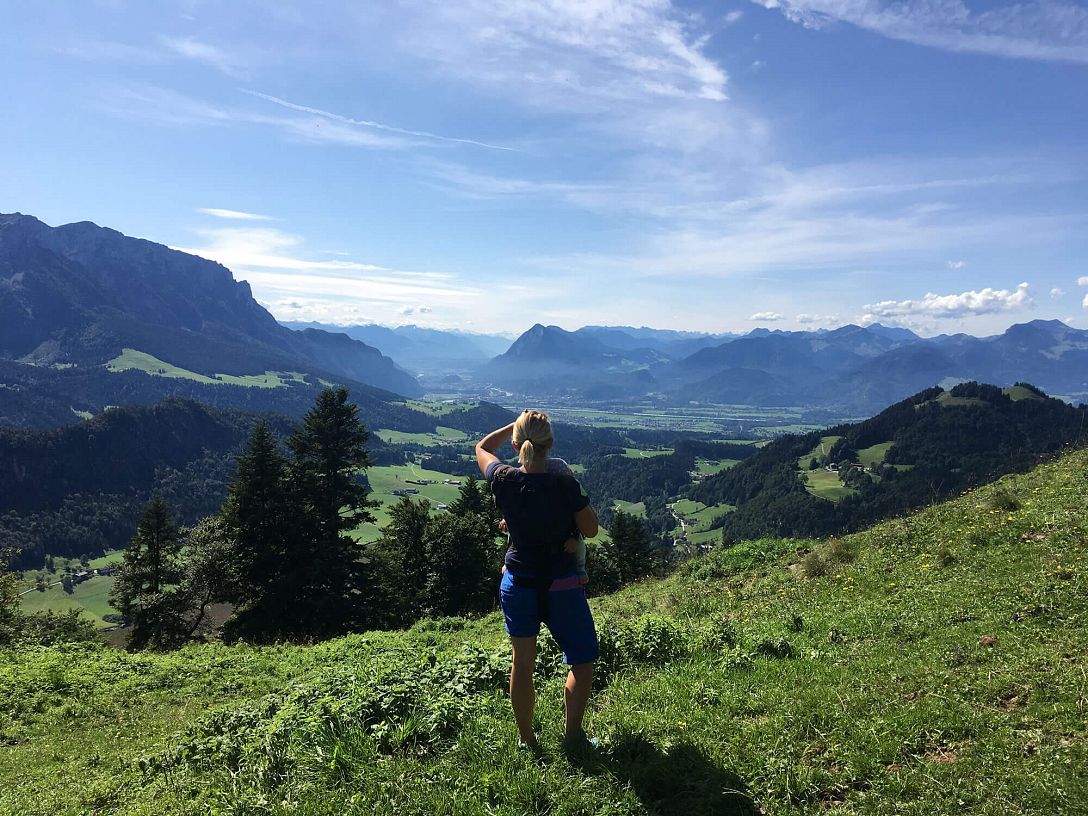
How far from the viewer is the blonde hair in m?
4.77

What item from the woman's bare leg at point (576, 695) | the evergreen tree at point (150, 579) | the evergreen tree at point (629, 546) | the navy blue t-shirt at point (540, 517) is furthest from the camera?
the evergreen tree at point (629, 546)

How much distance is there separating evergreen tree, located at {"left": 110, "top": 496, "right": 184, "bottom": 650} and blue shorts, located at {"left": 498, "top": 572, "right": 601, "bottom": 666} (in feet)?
92.7

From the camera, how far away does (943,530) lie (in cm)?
1184

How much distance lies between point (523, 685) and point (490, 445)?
91.3 inches

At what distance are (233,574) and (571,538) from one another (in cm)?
2695

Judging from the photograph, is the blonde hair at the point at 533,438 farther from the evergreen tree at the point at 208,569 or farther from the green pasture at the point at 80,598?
the green pasture at the point at 80,598

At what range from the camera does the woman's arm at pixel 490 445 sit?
5.39 metres

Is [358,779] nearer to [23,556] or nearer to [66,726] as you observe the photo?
[66,726]

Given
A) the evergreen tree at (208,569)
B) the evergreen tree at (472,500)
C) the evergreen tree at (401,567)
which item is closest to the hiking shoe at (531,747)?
the evergreen tree at (401,567)

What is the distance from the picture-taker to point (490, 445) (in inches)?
226

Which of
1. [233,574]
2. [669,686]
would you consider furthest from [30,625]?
[669,686]

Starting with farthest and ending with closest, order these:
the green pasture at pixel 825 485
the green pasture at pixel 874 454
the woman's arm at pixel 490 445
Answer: the green pasture at pixel 874 454
the green pasture at pixel 825 485
the woman's arm at pixel 490 445

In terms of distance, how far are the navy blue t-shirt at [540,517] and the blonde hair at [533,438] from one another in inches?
6.3

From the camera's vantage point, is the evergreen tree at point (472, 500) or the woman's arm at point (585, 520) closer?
the woman's arm at point (585, 520)
